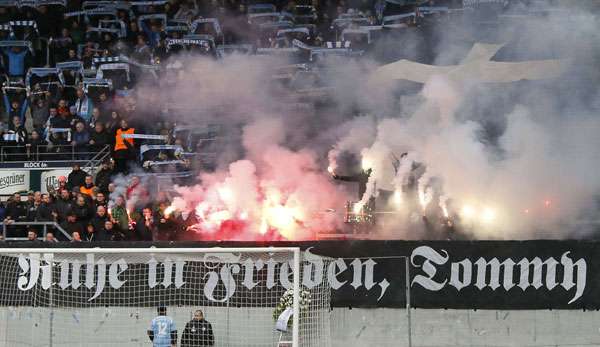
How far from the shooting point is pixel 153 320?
12.1 metres

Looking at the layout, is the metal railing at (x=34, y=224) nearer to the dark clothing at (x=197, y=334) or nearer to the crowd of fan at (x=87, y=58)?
the crowd of fan at (x=87, y=58)

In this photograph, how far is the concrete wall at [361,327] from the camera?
12.8 meters

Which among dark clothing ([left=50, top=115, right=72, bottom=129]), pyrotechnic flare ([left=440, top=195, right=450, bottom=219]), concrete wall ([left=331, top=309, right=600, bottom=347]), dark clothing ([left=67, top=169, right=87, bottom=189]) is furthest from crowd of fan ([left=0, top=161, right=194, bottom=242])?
pyrotechnic flare ([left=440, top=195, right=450, bottom=219])

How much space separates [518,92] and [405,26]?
2.60 meters

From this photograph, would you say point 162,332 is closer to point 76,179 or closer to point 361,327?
point 361,327

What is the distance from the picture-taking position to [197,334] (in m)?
12.4

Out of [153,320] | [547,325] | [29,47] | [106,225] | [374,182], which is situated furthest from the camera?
[29,47]

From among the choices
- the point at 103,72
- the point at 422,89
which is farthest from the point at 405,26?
the point at 103,72

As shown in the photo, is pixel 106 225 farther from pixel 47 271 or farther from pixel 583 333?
pixel 583 333

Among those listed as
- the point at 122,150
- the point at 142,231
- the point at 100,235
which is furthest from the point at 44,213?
the point at 122,150

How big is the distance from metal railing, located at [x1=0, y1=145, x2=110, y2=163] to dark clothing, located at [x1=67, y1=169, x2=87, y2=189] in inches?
34.7

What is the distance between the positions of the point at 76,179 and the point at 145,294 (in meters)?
3.89

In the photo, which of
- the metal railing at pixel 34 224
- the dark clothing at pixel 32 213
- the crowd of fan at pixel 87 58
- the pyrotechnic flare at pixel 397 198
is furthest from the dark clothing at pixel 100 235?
the pyrotechnic flare at pixel 397 198

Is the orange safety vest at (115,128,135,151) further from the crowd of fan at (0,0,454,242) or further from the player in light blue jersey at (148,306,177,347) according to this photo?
the player in light blue jersey at (148,306,177,347)
